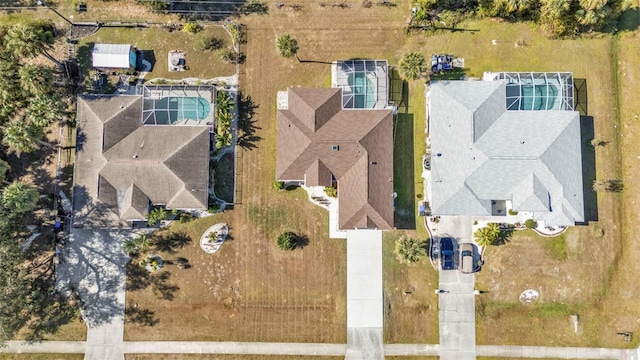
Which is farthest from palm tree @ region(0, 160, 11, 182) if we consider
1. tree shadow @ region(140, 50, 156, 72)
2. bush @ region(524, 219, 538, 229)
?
bush @ region(524, 219, 538, 229)

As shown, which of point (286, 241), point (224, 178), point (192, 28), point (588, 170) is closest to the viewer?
point (286, 241)

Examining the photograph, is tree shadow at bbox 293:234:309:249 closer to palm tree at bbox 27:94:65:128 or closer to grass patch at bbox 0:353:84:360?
grass patch at bbox 0:353:84:360

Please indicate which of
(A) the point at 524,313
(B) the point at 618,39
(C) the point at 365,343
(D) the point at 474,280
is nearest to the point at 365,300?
(C) the point at 365,343

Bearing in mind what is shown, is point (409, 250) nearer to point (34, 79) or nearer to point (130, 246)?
point (130, 246)

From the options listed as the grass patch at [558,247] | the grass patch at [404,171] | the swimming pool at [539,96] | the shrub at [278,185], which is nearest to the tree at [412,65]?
the grass patch at [404,171]

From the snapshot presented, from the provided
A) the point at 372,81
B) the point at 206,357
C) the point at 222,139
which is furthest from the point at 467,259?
the point at 206,357

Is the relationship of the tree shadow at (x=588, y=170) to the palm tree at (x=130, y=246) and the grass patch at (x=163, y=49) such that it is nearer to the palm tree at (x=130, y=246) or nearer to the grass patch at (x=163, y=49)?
the grass patch at (x=163, y=49)
